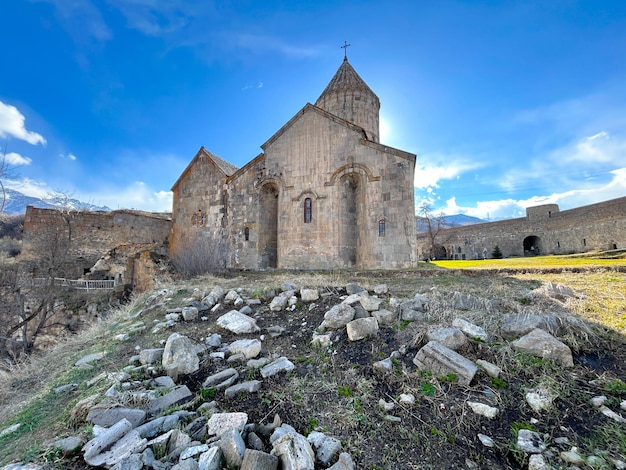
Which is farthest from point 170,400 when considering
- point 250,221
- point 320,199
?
point 250,221

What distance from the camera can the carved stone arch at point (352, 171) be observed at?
11137 mm

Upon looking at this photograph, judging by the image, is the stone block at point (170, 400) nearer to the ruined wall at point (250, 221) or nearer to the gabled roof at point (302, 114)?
the ruined wall at point (250, 221)

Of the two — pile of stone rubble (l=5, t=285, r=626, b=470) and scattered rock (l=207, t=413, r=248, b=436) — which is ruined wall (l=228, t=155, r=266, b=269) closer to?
pile of stone rubble (l=5, t=285, r=626, b=470)

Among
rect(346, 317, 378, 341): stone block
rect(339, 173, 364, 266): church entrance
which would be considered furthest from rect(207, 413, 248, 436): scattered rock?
rect(339, 173, 364, 266): church entrance

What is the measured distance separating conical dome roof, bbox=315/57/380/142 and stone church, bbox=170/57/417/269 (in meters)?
0.05

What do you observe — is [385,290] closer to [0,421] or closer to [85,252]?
[0,421]

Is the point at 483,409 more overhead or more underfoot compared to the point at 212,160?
more underfoot

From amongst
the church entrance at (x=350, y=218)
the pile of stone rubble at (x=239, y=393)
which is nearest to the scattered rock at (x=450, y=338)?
the pile of stone rubble at (x=239, y=393)

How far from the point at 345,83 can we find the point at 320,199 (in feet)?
23.3

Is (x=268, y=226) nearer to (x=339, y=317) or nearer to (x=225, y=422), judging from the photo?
(x=339, y=317)

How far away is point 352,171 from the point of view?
37.5ft

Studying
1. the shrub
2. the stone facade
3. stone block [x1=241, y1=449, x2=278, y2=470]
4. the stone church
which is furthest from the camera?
the stone facade

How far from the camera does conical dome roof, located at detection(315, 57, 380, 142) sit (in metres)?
14.6

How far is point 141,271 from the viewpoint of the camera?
473 inches
